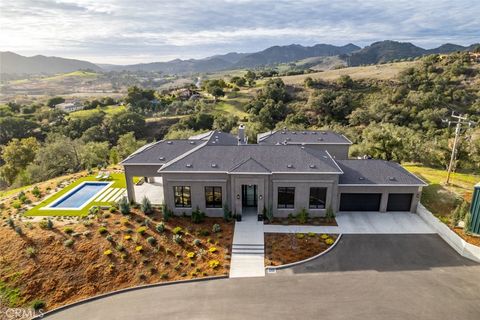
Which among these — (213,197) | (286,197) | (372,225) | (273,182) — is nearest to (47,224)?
(213,197)

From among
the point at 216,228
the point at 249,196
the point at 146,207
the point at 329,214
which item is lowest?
the point at 216,228

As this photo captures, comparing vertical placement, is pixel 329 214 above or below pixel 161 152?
below

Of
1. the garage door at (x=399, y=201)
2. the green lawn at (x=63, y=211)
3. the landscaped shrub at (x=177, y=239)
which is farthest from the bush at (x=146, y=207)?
the garage door at (x=399, y=201)

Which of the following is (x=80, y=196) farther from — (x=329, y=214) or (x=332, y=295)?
(x=332, y=295)

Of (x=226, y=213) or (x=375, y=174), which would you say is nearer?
(x=226, y=213)

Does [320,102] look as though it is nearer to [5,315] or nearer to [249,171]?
[249,171]

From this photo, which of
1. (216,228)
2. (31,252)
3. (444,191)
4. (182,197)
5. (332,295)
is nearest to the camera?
(332,295)

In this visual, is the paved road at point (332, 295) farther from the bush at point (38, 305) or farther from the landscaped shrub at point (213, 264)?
the bush at point (38, 305)
